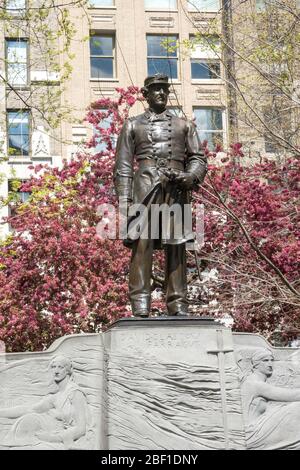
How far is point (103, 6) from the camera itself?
29.5 m

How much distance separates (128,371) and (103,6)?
23.6m

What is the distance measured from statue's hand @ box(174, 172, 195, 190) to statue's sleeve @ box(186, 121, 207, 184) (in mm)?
171

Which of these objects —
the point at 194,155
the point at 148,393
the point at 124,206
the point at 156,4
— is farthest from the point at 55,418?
the point at 156,4

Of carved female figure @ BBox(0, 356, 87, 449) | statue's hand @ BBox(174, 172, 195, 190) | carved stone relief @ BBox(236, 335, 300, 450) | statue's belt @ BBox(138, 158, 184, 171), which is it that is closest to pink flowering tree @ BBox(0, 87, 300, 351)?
statue's belt @ BBox(138, 158, 184, 171)

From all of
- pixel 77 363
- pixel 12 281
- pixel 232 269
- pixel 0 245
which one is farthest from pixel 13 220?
pixel 77 363

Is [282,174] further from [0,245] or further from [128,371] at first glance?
[128,371]

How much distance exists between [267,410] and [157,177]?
2546 millimetres

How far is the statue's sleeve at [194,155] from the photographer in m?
8.88

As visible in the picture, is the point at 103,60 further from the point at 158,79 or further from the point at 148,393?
the point at 148,393

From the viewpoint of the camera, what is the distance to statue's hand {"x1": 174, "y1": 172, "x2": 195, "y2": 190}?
28.3ft

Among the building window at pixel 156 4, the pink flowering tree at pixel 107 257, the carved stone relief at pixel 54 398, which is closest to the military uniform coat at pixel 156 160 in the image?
the carved stone relief at pixel 54 398

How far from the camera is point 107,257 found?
18125 mm

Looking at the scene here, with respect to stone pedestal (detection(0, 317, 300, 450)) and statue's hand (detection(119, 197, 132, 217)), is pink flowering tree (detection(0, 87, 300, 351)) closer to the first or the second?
statue's hand (detection(119, 197, 132, 217))

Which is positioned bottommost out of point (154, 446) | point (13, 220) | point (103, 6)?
point (154, 446)
